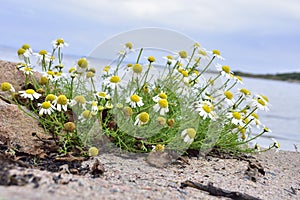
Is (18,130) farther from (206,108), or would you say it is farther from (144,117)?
(206,108)

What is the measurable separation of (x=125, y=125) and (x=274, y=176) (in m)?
1.20

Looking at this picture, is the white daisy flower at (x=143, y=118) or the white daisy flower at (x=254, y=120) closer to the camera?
the white daisy flower at (x=143, y=118)

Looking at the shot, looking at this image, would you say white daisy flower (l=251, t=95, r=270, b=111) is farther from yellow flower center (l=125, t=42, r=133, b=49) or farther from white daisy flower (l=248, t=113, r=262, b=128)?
yellow flower center (l=125, t=42, r=133, b=49)

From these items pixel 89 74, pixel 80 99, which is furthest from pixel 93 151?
pixel 89 74

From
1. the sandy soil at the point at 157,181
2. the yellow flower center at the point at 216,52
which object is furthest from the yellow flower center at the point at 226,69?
the sandy soil at the point at 157,181

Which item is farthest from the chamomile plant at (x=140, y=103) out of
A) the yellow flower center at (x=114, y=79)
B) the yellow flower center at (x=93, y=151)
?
the yellow flower center at (x=93, y=151)

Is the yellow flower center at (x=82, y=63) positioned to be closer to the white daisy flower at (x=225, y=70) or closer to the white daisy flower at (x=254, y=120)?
the white daisy flower at (x=225, y=70)

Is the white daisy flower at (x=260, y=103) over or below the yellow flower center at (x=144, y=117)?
over

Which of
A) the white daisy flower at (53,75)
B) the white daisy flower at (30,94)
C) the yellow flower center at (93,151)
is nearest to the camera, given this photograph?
the yellow flower center at (93,151)

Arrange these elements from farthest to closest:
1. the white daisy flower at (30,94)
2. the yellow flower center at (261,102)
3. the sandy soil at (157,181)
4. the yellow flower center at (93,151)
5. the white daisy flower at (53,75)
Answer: the yellow flower center at (261,102) < the white daisy flower at (53,75) < the white daisy flower at (30,94) < the yellow flower center at (93,151) < the sandy soil at (157,181)

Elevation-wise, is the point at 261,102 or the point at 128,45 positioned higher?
the point at 128,45

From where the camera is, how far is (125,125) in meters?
2.93

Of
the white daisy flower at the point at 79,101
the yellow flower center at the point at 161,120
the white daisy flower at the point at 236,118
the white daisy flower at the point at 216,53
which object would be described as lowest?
the yellow flower center at the point at 161,120

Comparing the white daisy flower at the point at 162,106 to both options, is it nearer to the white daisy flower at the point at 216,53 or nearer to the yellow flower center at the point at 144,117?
the yellow flower center at the point at 144,117
